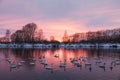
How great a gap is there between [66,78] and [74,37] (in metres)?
152

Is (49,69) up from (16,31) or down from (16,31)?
down

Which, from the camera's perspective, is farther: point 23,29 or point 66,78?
point 23,29

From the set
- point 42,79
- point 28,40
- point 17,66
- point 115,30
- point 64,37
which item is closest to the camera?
point 42,79

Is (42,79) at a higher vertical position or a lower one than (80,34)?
lower

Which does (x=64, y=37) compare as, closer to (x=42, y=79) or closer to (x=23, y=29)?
(x=23, y=29)

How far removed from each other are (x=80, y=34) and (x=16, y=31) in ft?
206

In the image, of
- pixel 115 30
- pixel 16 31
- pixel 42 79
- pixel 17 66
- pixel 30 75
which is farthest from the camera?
pixel 115 30

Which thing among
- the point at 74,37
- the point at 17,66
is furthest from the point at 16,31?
the point at 17,66

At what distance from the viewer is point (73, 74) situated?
25.1 metres

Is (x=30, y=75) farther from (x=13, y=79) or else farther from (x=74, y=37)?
(x=74, y=37)

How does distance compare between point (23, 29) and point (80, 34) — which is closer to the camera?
point (23, 29)

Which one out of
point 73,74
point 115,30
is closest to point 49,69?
point 73,74

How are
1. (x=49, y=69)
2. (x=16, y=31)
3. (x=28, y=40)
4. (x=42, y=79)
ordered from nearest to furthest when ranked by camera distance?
(x=42, y=79)
(x=49, y=69)
(x=28, y=40)
(x=16, y=31)

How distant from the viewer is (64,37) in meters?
144
